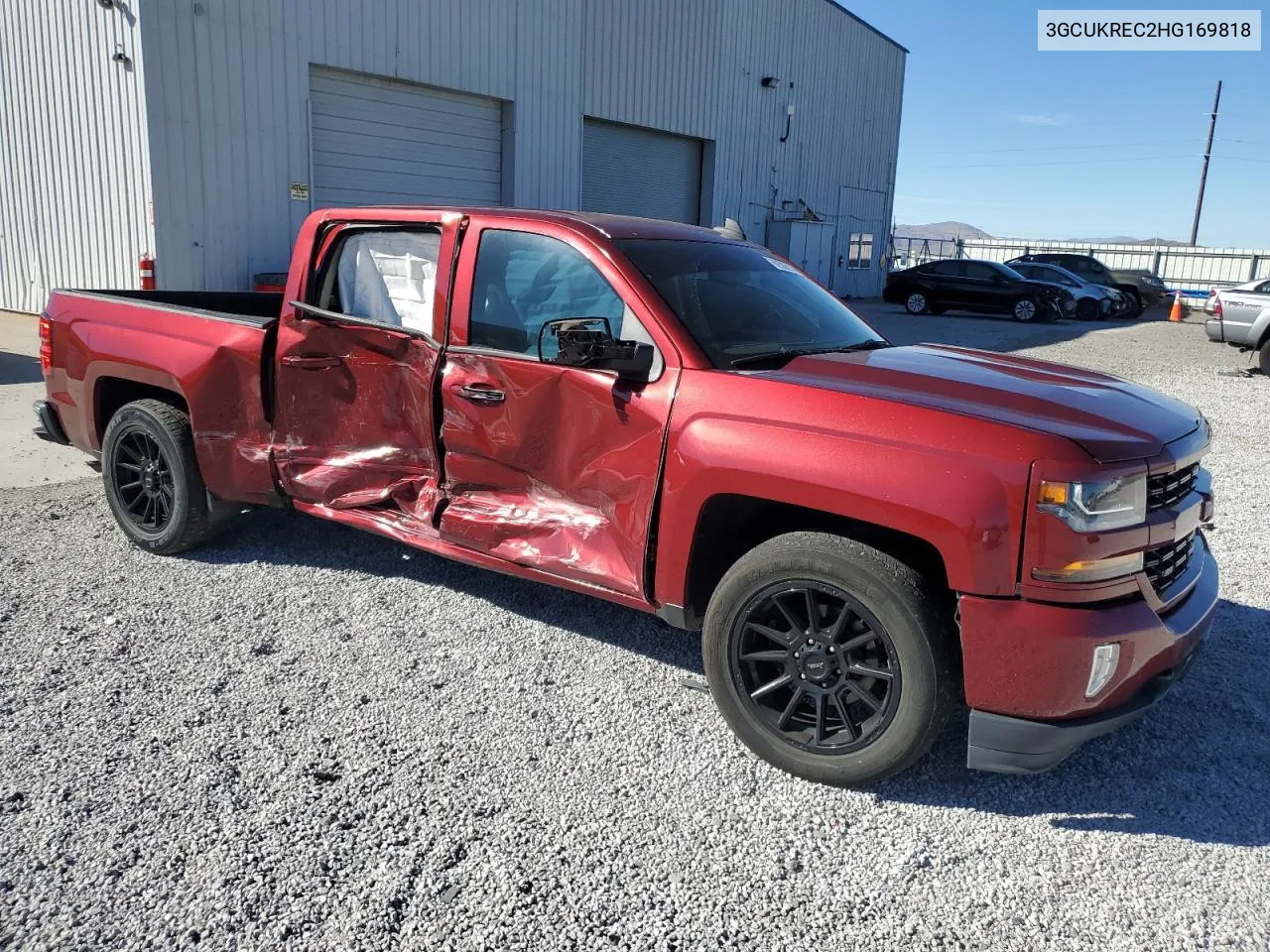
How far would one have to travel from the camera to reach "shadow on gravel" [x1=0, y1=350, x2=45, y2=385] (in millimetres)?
9781

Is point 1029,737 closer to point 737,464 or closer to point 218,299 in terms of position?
point 737,464

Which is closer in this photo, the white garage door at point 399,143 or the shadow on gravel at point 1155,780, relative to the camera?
the shadow on gravel at point 1155,780

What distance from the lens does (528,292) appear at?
13.0 feet

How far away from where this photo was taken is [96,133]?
39.1ft

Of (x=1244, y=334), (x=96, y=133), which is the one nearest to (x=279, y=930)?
(x=96, y=133)

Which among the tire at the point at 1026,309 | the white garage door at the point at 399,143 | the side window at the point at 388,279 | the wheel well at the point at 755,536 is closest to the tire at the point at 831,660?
the wheel well at the point at 755,536

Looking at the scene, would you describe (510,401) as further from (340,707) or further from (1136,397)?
(1136,397)

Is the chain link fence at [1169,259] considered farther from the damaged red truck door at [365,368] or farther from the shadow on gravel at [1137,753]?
the damaged red truck door at [365,368]

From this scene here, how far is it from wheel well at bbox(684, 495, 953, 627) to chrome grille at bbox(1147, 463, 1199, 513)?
66 cm

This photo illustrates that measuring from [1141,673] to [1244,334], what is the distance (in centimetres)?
1366

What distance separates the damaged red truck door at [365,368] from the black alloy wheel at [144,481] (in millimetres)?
830

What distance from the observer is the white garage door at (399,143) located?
1327 centimetres

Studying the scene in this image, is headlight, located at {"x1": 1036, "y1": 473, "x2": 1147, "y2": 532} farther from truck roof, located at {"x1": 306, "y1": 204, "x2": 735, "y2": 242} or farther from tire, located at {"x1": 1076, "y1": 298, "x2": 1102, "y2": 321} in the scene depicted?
tire, located at {"x1": 1076, "y1": 298, "x2": 1102, "y2": 321}

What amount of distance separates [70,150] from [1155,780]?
1361 centimetres
